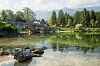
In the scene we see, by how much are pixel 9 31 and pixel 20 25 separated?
14977mm

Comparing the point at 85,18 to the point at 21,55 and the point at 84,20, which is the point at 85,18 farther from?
the point at 21,55

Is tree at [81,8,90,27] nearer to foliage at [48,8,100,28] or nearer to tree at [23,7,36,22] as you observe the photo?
foliage at [48,8,100,28]

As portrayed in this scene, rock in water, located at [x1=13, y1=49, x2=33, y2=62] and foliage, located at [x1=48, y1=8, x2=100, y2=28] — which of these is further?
foliage, located at [x1=48, y1=8, x2=100, y2=28]

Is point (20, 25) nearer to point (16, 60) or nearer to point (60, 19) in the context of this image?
point (60, 19)

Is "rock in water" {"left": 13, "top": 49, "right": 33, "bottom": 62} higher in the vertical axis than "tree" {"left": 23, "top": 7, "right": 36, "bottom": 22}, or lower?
lower

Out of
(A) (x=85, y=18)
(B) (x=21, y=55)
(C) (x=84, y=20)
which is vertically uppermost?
(A) (x=85, y=18)

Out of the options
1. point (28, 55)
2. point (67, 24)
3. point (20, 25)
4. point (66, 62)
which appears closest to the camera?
point (66, 62)

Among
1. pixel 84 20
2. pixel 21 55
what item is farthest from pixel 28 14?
pixel 21 55

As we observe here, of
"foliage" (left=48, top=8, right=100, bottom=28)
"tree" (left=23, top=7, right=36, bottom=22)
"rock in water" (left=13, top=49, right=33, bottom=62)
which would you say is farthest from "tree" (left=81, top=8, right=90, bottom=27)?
"rock in water" (left=13, top=49, right=33, bottom=62)

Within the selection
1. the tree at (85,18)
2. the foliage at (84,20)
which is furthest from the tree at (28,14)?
the tree at (85,18)

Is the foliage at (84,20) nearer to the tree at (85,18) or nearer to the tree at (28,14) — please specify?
the tree at (85,18)

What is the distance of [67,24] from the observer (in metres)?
135

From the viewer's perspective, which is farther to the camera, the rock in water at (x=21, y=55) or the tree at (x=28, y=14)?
the tree at (x=28, y=14)

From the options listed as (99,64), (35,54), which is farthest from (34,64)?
(99,64)
